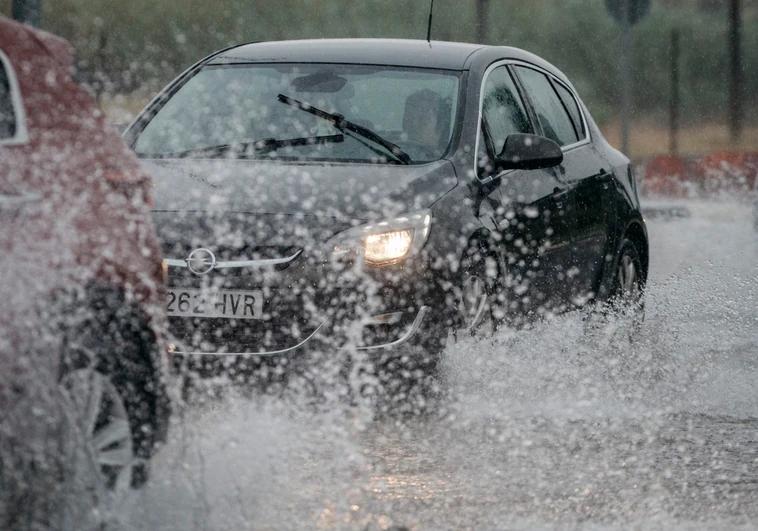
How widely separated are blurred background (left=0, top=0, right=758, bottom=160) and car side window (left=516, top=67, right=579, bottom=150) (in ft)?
85.7

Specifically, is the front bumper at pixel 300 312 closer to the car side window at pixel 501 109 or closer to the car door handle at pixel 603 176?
the car side window at pixel 501 109

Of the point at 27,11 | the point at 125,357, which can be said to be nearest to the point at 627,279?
the point at 27,11

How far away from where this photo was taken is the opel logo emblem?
615 cm

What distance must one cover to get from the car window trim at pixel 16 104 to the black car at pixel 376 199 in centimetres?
189

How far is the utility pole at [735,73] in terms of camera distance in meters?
36.5

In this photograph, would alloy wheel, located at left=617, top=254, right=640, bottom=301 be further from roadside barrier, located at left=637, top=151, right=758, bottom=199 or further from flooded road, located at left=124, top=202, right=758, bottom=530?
roadside barrier, located at left=637, top=151, right=758, bottom=199

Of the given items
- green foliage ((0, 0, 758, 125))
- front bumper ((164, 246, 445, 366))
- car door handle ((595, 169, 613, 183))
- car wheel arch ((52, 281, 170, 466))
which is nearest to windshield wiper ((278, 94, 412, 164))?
front bumper ((164, 246, 445, 366))

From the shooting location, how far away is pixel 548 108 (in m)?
8.64

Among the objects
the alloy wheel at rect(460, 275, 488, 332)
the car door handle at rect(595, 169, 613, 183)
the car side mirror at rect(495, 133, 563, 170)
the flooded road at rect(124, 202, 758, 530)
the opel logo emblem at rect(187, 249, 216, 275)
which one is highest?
the car side mirror at rect(495, 133, 563, 170)

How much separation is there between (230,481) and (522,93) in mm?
3914

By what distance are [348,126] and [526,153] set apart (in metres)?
0.85

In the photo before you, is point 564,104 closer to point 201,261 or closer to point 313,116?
point 313,116

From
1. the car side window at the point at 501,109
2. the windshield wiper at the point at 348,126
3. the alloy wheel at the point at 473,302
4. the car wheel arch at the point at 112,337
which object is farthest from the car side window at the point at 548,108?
the car wheel arch at the point at 112,337

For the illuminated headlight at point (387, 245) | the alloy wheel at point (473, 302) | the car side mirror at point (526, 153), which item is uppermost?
the car side mirror at point (526, 153)
